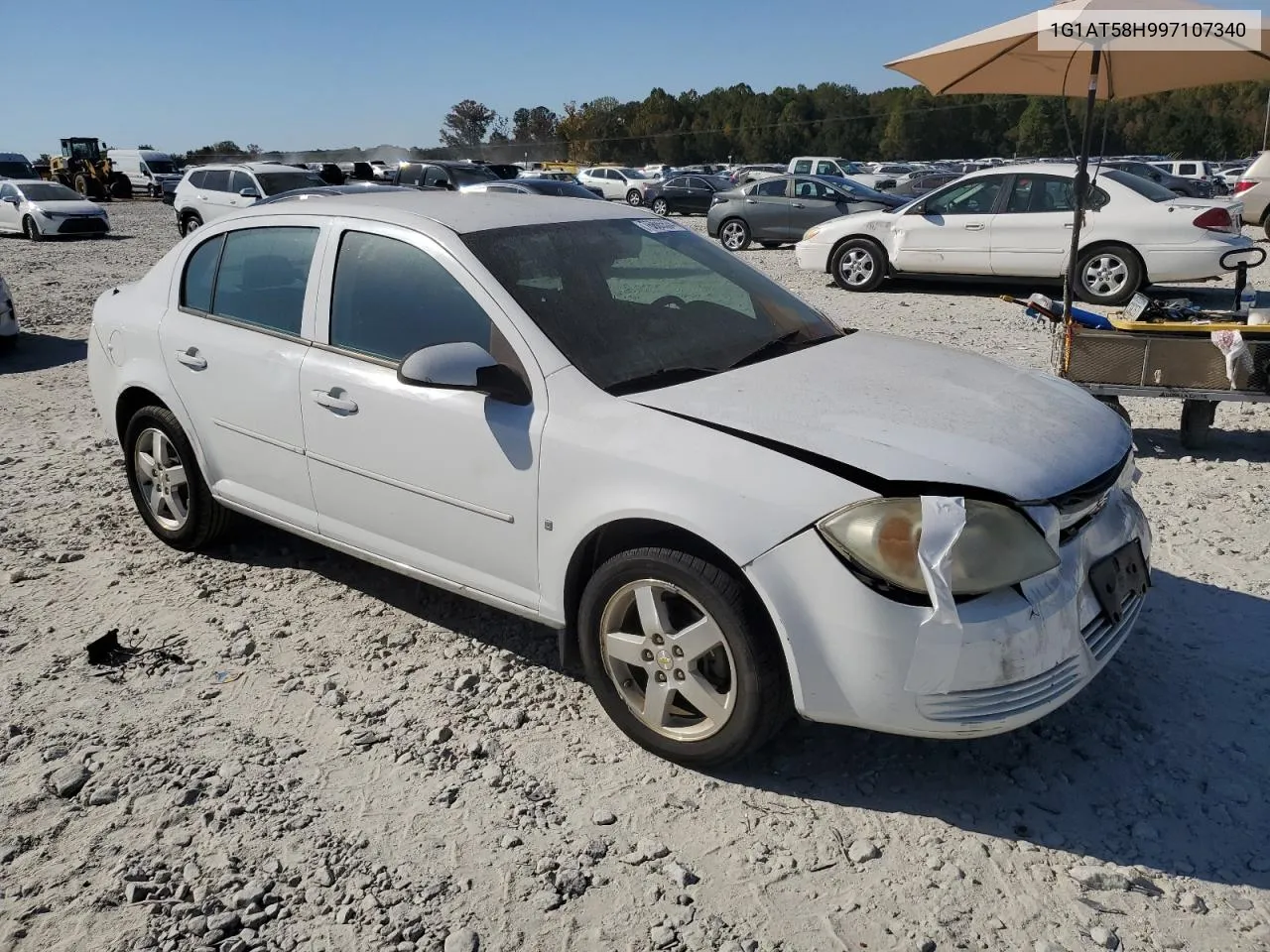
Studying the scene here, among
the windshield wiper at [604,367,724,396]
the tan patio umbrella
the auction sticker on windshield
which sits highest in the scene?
the tan patio umbrella

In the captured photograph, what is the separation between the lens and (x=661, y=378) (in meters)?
3.33

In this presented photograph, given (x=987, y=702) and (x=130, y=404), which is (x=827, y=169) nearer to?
(x=130, y=404)

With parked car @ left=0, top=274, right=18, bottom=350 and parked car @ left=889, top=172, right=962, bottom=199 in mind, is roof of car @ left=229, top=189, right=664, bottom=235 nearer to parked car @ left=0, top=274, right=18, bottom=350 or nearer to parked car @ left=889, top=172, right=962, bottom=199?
parked car @ left=0, top=274, right=18, bottom=350

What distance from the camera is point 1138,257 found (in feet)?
37.2

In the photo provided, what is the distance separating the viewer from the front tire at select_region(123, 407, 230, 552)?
459cm

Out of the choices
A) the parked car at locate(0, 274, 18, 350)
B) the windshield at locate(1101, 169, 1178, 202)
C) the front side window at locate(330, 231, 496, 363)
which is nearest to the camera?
the front side window at locate(330, 231, 496, 363)

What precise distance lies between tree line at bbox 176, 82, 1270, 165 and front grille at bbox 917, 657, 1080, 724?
212ft

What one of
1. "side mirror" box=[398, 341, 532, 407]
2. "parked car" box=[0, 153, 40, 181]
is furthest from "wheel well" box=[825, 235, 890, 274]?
"parked car" box=[0, 153, 40, 181]

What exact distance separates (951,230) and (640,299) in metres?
9.91

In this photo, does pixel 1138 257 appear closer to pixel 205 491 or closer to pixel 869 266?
pixel 869 266

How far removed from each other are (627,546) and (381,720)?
107cm

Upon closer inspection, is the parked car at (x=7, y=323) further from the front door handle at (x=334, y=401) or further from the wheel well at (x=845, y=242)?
the wheel well at (x=845, y=242)

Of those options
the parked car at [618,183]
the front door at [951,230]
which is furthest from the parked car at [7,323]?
the parked car at [618,183]

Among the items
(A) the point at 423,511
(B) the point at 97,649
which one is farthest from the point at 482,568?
(B) the point at 97,649
